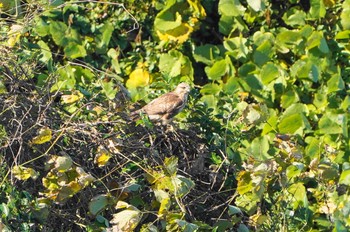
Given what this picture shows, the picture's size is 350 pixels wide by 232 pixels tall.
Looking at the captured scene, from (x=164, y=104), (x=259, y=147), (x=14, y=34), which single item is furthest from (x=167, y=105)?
(x=14, y=34)

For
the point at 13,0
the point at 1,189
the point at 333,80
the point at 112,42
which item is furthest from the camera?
the point at 112,42

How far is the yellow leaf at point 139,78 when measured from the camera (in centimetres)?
647

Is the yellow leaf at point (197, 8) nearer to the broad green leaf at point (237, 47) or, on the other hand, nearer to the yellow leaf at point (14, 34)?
the broad green leaf at point (237, 47)

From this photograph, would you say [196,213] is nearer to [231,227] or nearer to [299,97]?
[231,227]

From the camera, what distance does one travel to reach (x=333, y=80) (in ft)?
20.4

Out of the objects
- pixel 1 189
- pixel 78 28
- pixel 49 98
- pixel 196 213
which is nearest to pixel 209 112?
pixel 196 213

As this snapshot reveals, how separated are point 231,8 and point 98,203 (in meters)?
3.10

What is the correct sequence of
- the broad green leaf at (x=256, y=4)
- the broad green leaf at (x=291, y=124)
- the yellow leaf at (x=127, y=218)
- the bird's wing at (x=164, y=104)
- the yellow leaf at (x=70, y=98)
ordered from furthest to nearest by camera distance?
the broad green leaf at (x=256, y=4) → the broad green leaf at (x=291, y=124) → the bird's wing at (x=164, y=104) → the yellow leaf at (x=70, y=98) → the yellow leaf at (x=127, y=218)

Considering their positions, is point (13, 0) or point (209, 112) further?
point (13, 0)

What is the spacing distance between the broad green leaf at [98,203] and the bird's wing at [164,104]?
0.99m

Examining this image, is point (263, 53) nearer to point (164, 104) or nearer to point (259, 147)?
point (259, 147)

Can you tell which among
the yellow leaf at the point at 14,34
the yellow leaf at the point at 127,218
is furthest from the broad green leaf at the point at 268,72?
the yellow leaf at the point at 127,218

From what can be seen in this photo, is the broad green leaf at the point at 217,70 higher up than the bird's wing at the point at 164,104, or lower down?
lower down

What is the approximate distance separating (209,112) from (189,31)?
241 centimetres
